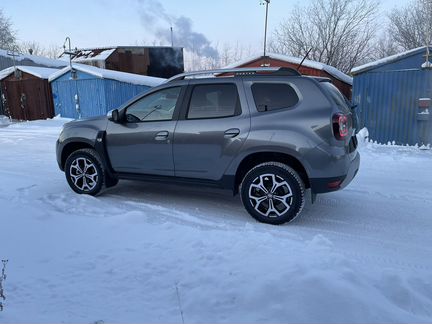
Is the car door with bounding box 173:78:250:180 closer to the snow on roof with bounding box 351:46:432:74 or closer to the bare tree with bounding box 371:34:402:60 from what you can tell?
the snow on roof with bounding box 351:46:432:74

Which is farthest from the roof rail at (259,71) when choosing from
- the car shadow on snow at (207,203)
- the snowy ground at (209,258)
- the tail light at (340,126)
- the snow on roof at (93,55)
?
the snow on roof at (93,55)

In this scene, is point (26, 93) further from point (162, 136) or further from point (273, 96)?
point (273, 96)

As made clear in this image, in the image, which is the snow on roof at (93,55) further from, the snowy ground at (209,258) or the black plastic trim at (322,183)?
the black plastic trim at (322,183)

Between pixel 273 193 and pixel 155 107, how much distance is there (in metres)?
1.99

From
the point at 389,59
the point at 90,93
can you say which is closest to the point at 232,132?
the point at 389,59

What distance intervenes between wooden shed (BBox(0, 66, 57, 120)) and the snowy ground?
14.7 metres

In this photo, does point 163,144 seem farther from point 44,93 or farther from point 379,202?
point 44,93

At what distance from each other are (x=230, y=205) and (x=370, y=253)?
6.42 ft

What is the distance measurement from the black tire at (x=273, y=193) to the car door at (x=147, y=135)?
3.78 ft

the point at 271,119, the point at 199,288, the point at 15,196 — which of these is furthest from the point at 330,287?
the point at 15,196

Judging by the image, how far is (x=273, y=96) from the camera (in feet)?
13.9

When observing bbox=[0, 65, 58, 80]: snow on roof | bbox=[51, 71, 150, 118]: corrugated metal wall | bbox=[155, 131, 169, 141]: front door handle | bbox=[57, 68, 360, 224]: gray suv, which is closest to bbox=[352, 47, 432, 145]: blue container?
bbox=[57, 68, 360, 224]: gray suv

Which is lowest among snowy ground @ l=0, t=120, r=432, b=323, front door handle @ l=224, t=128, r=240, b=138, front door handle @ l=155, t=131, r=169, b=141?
snowy ground @ l=0, t=120, r=432, b=323

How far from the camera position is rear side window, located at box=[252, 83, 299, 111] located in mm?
4160
